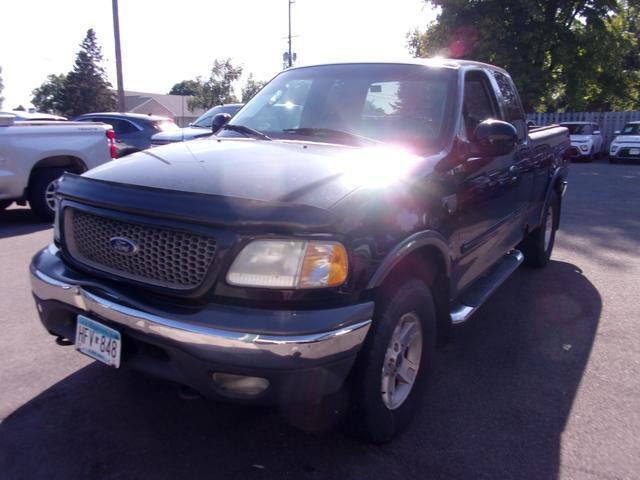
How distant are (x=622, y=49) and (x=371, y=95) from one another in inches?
1055

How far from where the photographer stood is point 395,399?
2.82m

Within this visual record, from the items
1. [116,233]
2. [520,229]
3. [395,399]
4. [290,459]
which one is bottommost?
[290,459]

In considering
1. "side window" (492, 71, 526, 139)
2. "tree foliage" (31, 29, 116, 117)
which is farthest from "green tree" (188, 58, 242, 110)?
"side window" (492, 71, 526, 139)

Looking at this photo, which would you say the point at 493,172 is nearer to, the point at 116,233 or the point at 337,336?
the point at 337,336

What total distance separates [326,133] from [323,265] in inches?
57.1

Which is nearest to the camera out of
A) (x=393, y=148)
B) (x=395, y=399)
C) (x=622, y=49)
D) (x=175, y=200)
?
(x=175, y=200)

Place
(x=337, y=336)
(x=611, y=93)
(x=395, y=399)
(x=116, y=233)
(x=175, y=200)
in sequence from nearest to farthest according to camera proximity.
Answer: (x=337, y=336) < (x=175, y=200) < (x=116, y=233) < (x=395, y=399) < (x=611, y=93)

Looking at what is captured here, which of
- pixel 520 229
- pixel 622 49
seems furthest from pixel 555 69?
pixel 520 229

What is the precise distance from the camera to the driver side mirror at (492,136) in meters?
3.38

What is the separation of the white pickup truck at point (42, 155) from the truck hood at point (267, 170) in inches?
211

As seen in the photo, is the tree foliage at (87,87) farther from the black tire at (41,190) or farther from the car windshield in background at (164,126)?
the black tire at (41,190)

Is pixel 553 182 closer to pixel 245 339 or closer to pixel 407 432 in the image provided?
pixel 407 432

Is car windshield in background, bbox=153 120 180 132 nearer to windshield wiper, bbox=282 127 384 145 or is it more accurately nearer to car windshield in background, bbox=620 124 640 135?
windshield wiper, bbox=282 127 384 145

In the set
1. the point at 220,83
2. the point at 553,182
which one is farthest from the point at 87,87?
the point at 553,182
